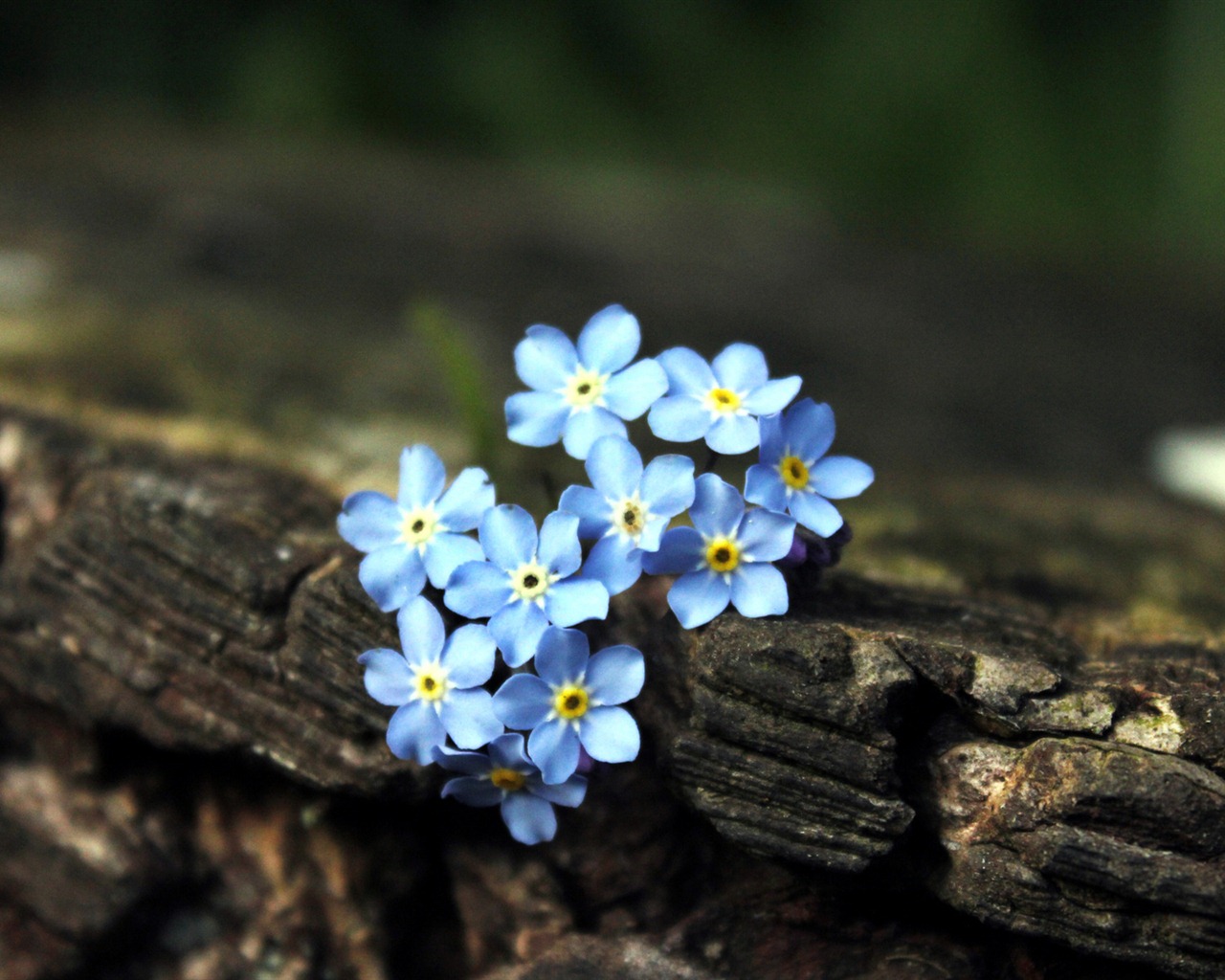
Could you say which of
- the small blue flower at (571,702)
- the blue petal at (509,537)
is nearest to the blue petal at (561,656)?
the small blue flower at (571,702)

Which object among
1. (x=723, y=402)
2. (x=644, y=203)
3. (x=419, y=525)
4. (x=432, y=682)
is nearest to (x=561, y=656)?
(x=432, y=682)

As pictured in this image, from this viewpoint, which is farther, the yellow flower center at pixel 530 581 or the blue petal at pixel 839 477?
the blue petal at pixel 839 477

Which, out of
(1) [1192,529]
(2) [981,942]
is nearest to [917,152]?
(1) [1192,529]

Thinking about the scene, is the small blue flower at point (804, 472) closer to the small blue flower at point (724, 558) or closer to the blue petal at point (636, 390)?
the small blue flower at point (724, 558)

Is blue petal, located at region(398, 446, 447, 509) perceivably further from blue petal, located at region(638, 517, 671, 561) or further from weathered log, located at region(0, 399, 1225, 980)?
blue petal, located at region(638, 517, 671, 561)

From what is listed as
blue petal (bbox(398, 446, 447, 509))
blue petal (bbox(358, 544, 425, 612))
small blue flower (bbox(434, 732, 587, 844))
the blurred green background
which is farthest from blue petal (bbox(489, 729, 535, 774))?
the blurred green background

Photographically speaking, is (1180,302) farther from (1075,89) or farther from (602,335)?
(602,335)

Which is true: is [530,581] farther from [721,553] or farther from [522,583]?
[721,553]
